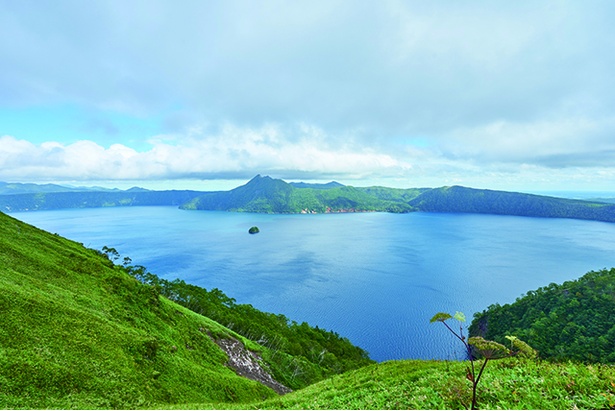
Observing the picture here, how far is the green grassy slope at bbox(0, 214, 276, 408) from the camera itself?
14.9 meters

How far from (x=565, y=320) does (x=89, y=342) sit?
4151 inches

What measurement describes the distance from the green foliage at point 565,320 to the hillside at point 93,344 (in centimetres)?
6605

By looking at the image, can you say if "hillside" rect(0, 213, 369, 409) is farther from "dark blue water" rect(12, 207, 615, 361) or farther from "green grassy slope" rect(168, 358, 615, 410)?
"dark blue water" rect(12, 207, 615, 361)

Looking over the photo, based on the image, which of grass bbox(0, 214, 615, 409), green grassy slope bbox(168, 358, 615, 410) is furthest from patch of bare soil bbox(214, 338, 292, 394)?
green grassy slope bbox(168, 358, 615, 410)

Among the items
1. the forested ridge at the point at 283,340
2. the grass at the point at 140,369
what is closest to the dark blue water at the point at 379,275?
the forested ridge at the point at 283,340

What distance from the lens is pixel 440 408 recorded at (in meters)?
9.05

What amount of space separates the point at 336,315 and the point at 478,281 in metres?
68.9

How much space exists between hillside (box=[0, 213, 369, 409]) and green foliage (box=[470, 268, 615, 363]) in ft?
217

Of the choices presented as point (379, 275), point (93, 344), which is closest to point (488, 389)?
point (93, 344)

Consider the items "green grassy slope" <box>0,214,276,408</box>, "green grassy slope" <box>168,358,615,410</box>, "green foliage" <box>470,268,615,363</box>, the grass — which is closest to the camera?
"green grassy slope" <box>168,358,615,410</box>

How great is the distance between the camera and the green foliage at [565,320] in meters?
63.7

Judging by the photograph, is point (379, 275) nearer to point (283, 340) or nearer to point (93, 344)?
point (283, 340)

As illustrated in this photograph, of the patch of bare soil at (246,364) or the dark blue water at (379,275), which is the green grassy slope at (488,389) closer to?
the patch of bare soil at (246,364)

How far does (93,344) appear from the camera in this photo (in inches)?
771
